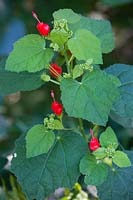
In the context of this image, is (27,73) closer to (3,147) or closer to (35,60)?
(35,60)

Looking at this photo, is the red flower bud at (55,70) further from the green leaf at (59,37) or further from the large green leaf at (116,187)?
the large green leaf at (116,187)

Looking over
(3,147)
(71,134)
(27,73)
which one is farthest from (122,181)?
(3,147)

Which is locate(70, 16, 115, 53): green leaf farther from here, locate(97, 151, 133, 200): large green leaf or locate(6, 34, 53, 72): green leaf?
locate(97, 151, 133, 200): large green leaf

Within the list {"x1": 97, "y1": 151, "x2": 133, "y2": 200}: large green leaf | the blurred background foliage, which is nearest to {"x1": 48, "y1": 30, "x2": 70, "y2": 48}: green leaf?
{"x1": 97, "y1": 151, "x2": 133, "y2": 200}: large green leaf

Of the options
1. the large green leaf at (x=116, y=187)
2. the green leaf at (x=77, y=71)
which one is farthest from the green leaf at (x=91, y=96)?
the large green leaf at (x=116, y=187)

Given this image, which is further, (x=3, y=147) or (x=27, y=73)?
(x=3, y=147)

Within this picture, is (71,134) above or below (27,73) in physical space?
below
